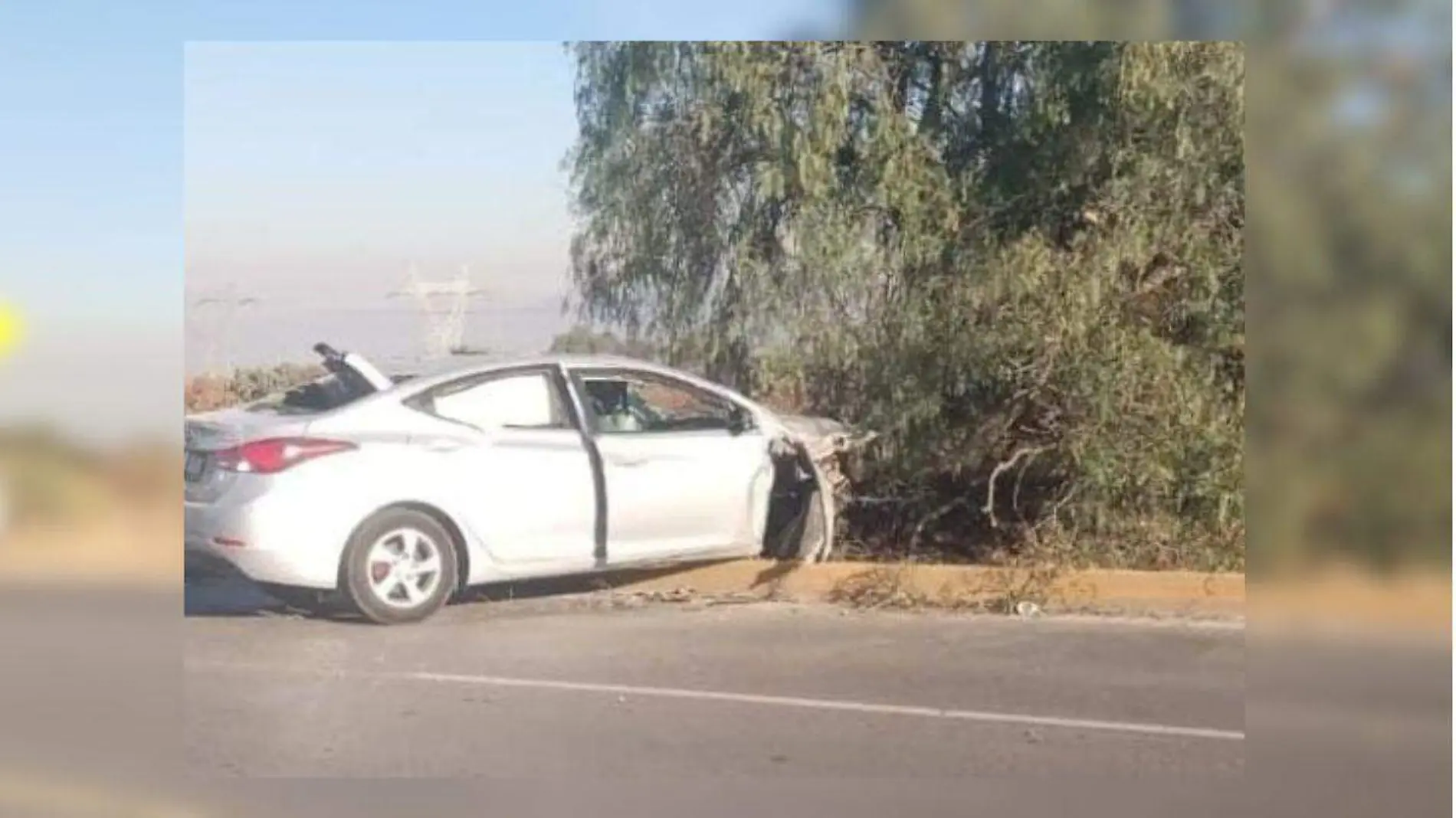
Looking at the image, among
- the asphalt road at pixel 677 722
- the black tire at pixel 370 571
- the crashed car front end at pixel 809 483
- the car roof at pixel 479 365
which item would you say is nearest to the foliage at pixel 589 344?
the car roof at pixel 479 365

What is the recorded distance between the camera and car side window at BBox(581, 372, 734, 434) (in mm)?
5418

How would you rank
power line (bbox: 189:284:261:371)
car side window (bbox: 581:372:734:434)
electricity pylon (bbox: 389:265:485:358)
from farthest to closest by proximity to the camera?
car side window (bbox: 581:372:734:434)
electricity pylon (bbox: 389:265:485:358)
power line (bbox: 189:284:261:371)

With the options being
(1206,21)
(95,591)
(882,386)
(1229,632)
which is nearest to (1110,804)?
(1229,632)

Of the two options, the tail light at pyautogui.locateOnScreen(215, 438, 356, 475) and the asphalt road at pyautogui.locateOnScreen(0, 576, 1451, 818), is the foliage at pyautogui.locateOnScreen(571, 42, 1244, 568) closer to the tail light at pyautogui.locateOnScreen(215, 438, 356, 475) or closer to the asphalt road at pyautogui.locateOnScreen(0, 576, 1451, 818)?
the asphalt road at pyautogui.locateOnScreen(0, 576, 1451, 818)

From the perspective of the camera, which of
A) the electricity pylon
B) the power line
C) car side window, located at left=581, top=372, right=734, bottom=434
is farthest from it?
car side window, located at left=581, top=372, right=734, bottom=434

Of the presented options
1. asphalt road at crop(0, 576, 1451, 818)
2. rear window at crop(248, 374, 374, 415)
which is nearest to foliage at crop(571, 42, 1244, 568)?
asphalt road at crop(0, 576, 1451, 818)

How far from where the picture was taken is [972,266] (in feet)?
17.9

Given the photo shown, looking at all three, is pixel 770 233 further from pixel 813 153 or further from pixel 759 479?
pixel 759 479

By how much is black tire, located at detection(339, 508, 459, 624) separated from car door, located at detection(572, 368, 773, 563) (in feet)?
1.60

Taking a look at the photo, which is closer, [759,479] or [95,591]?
[95,591]

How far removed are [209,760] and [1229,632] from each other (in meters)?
3.02

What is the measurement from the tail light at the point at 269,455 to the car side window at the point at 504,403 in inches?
14.9

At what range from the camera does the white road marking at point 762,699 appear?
5305 millimetres

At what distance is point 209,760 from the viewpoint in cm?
528
